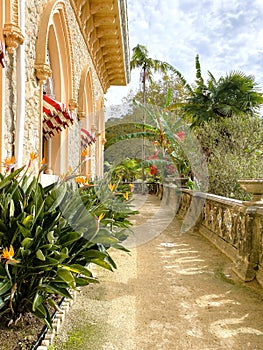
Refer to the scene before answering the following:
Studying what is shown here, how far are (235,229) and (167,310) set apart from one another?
7.12 ft

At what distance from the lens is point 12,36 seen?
4.26 metres

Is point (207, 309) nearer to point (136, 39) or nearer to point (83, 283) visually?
point (83, 283)

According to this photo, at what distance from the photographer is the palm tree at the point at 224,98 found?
14.9 meters

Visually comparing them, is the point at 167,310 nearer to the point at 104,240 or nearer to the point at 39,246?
the point at 104,240

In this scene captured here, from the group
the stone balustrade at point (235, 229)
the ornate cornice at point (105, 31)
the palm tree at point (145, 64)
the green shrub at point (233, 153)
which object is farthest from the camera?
the palm tree at point (145, 64)

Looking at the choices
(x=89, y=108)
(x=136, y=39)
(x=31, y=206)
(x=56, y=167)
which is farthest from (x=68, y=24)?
(x=136, y=39)

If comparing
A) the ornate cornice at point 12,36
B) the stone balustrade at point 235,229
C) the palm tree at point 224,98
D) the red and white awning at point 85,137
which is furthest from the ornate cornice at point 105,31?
the stone balustrade at point 235,229

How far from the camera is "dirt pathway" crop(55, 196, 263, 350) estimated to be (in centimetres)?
264

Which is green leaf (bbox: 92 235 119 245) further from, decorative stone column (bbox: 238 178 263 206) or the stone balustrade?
decorative stone column (bbox: 238 178 263 206)

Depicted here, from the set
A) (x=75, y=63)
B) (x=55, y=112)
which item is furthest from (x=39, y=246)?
(x=75, y=63)

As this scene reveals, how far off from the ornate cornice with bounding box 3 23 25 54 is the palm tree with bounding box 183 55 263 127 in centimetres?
1128

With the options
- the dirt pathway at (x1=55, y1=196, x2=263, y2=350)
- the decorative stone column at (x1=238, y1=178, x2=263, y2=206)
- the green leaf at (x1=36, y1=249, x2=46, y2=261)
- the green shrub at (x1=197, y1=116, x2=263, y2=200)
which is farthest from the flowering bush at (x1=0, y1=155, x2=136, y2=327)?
the green shrub at (x1=197, y1=116, x2=263, y2=200)

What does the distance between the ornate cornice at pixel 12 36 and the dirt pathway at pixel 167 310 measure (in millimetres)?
3293

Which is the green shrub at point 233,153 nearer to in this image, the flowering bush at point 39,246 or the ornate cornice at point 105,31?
the ornate cornice at point 105,31
